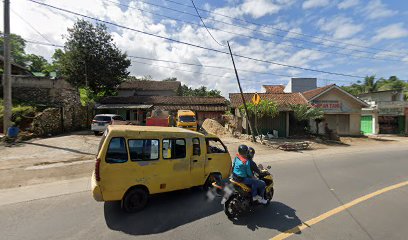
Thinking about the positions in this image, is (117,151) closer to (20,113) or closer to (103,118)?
(103,118)

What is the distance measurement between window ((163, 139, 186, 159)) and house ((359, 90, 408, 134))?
1283 inches

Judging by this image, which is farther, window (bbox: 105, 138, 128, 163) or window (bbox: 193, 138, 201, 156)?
window (bbox: 193, 138, 201, 156)

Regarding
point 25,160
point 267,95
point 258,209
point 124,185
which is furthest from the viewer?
point 267,95

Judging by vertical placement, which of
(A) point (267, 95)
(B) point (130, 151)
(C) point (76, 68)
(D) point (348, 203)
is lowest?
(D) point (348, 203)

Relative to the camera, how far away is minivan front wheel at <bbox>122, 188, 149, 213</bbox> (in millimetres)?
5133

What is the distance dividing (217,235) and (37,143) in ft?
47.0

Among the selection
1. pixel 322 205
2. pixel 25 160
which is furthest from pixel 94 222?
pixel 25 160

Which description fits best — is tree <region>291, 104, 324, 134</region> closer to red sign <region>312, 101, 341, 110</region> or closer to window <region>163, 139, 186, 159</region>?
red sign <region>312, 101, 341, 110</region>

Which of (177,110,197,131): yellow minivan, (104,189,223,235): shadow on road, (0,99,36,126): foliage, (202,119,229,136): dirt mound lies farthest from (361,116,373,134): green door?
(0,99,36,126): foliage

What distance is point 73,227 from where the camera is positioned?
4.46 metres

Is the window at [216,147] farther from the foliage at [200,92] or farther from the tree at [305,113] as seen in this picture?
the foliage at [200,92]

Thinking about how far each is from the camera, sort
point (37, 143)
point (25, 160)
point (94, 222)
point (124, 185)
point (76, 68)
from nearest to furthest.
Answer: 1. point (94, 222)
2. point (124, 185)
3. point (25, 160)
4. point (37, 143)
5. point (76, 68)

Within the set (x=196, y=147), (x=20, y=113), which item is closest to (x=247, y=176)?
(x=196, y=147)

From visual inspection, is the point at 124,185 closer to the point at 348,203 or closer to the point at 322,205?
the point at 322,205
